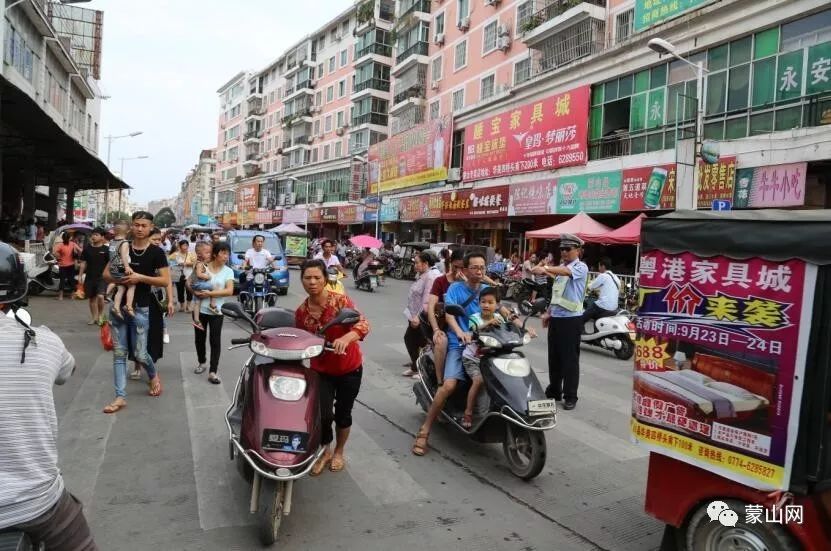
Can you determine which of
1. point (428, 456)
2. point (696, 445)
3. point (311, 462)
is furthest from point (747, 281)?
point (428, 456)

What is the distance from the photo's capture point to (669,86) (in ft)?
57.1

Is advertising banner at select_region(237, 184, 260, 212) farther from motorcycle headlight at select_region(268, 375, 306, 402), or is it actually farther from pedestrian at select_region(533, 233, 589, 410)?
motorcycle headlight at select_region(268, 375, 306, 402)

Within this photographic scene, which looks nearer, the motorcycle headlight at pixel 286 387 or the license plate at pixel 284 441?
the license plate at pixel 284 441

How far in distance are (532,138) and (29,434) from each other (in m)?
22.5

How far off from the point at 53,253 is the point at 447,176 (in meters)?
18.4

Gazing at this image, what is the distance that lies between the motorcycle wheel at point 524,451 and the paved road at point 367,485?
10 cm

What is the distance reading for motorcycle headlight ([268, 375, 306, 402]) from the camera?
3275 mm

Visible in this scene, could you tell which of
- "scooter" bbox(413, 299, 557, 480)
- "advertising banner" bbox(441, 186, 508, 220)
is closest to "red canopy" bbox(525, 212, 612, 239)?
"advertising banner" bbox(441, 186, 508, 220)

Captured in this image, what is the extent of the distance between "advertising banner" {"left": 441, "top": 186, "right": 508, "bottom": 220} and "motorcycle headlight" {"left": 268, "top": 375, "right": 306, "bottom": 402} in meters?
21.2

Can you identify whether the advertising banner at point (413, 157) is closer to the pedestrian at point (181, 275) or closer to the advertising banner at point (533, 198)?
the advertising banner at point (533, 198)

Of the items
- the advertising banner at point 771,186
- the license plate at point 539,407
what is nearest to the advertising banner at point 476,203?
the advertising banner at point 771,186

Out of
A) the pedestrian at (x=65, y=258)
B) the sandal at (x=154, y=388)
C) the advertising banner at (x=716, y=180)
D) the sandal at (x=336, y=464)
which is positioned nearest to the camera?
the sandal at (x=336, y=464)

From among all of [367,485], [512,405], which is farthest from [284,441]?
[512,405]

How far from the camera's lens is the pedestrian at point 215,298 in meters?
6.63
